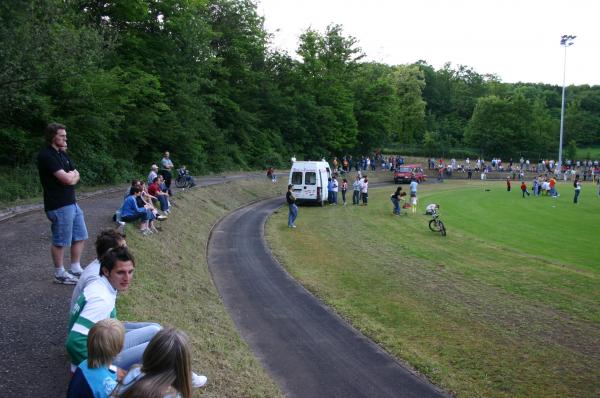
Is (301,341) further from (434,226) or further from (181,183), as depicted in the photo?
(181,183)

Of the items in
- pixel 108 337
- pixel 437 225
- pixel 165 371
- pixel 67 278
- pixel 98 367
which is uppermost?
pixel 108 337

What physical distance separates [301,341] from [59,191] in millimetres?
5159

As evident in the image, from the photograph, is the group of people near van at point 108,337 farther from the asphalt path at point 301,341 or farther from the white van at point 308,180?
the white van at point 308,180

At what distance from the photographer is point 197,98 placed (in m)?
39.4

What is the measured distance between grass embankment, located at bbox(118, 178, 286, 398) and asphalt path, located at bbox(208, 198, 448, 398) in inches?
16.7

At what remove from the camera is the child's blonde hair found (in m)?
3.44

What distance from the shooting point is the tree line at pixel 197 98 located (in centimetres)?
1892

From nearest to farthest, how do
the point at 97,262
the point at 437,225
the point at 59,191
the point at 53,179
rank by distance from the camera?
the point at 97,262 < the point at 53,179 < the point at 59,191 < the point at 437,225

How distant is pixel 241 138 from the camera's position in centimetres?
4975

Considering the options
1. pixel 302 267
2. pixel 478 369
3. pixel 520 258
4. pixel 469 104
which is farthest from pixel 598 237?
pixel 469 104

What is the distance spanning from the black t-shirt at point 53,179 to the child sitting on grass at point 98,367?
4.09 meters

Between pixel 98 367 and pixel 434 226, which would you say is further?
pixel 434 226

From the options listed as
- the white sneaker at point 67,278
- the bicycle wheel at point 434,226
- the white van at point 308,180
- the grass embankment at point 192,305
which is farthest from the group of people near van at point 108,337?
the white van at point 308,180

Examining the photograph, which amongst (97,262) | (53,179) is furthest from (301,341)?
(97,262)
